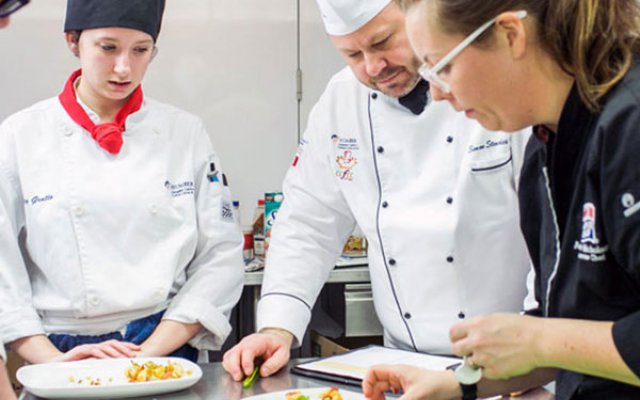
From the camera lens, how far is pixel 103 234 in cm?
204

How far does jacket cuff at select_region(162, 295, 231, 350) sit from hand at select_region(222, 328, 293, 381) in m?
0.24

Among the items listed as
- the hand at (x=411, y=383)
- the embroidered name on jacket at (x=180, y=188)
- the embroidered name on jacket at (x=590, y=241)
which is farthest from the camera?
the embroidered name on jacket at (x=180, y=188)

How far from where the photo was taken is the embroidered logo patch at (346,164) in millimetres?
2055

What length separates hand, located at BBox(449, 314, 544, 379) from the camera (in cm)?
110

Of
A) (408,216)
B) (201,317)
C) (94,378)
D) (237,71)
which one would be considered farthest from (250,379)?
(237,71)

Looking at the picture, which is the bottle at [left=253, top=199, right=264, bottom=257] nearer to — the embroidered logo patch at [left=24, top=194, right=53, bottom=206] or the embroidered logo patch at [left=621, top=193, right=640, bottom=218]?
the embroidered logo patch at [left=24, top=194, right=53, bottom=206]

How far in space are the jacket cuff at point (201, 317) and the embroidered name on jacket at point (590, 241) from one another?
1.15 meters

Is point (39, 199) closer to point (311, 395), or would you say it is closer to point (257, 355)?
point (257, 355)

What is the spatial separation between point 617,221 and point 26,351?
142 cm

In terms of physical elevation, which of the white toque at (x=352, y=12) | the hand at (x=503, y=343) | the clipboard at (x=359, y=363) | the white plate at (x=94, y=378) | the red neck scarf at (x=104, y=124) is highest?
the white toque at (x=352, y=12)

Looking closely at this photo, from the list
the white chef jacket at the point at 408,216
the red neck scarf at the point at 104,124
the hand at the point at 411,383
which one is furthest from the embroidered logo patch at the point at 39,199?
the hand at the point at 411,383

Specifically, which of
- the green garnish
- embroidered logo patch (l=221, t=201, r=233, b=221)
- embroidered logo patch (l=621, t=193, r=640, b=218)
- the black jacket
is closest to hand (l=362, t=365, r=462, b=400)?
the black jacket

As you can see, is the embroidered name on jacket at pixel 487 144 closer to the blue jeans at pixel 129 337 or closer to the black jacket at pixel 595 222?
the black jacket at pixel 595 222

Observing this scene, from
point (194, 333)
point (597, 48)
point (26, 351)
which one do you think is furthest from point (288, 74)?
point (597, 48)
